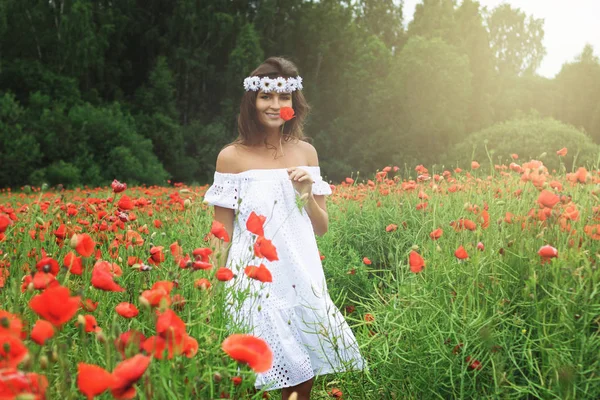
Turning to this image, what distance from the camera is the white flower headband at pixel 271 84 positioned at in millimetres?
2602

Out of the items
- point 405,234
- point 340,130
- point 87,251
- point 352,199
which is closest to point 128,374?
point 87,251

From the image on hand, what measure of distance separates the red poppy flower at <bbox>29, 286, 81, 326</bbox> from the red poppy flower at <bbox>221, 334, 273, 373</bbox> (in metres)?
0.29

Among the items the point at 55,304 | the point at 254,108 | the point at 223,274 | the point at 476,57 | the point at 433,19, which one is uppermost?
the point at 433,19

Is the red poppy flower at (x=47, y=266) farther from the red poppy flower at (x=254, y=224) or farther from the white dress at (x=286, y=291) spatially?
the white dress at (x=286, y=291)

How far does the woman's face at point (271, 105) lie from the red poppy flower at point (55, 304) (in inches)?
66.6

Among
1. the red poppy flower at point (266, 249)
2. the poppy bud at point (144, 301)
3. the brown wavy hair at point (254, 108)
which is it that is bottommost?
the red poppy flower at point (266, 249)

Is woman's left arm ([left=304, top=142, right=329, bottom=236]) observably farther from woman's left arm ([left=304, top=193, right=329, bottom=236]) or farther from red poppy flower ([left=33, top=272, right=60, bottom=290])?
red poppy flower ([left=33, top=272, right=60, bottom=290])

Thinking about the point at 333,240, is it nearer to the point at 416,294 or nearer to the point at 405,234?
the point at 405,234

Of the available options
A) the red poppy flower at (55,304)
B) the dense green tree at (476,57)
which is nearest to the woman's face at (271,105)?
the red poppy flower at (55,304)

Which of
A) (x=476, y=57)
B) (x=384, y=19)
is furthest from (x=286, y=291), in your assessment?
(x=384, y=19)

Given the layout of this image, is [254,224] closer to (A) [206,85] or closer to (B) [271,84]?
(B) [271,84]

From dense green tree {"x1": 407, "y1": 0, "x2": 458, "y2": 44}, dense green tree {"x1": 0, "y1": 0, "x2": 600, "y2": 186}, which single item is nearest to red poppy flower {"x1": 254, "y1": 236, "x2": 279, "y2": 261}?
dense green tree {"x1": 0, "y1": 0, "x2": 600, "y2": 186}

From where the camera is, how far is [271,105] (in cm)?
260

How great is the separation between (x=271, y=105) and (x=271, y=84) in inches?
3.9
